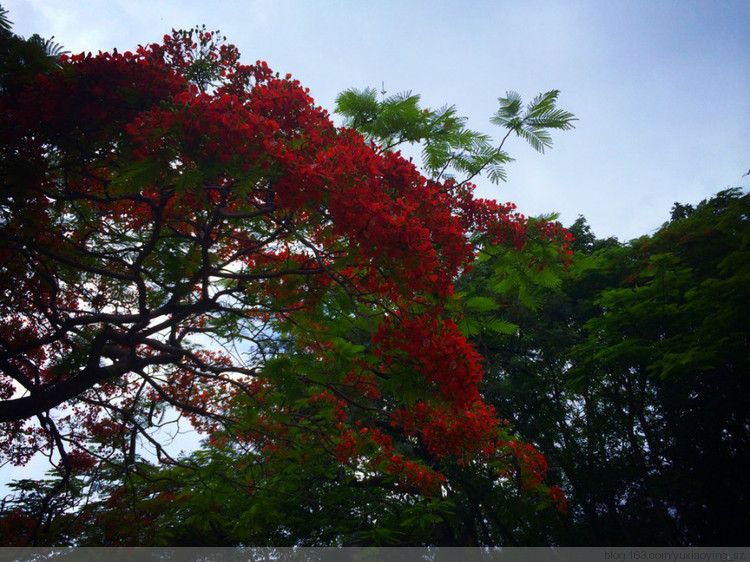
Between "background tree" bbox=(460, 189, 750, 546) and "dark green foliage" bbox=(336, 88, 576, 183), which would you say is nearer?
"dark green foliage" bbox=(336, 88, 576, 183)

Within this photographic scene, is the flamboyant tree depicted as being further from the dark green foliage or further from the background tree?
the background tree

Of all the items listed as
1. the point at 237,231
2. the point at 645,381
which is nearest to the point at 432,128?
the point at 237,231

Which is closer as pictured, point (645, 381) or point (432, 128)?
point (432, 128)

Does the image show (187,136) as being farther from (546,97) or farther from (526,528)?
(526,528)

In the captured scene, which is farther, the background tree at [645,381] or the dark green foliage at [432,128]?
the background tree at [645,381]

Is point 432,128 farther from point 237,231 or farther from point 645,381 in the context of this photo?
point 645,381

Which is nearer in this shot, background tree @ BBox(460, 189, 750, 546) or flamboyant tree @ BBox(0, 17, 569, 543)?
flamboyant tree @ BBox(0, 17, 569, 543)

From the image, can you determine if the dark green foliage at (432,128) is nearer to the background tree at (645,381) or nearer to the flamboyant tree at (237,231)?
the flamboyant tree at (237,231)

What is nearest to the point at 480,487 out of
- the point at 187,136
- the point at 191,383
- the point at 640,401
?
the point at 640,401

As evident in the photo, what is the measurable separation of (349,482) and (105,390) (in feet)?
13.1

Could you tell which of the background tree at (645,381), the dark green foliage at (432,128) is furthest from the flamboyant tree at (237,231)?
the background tree at (645,381)

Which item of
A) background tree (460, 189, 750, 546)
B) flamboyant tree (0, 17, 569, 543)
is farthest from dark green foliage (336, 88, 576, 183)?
background tree (460, 189, 750, 546)

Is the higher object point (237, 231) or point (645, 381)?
point (237, 231)

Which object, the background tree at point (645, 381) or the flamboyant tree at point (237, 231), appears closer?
the flamboyant tree at point (237, 231)
